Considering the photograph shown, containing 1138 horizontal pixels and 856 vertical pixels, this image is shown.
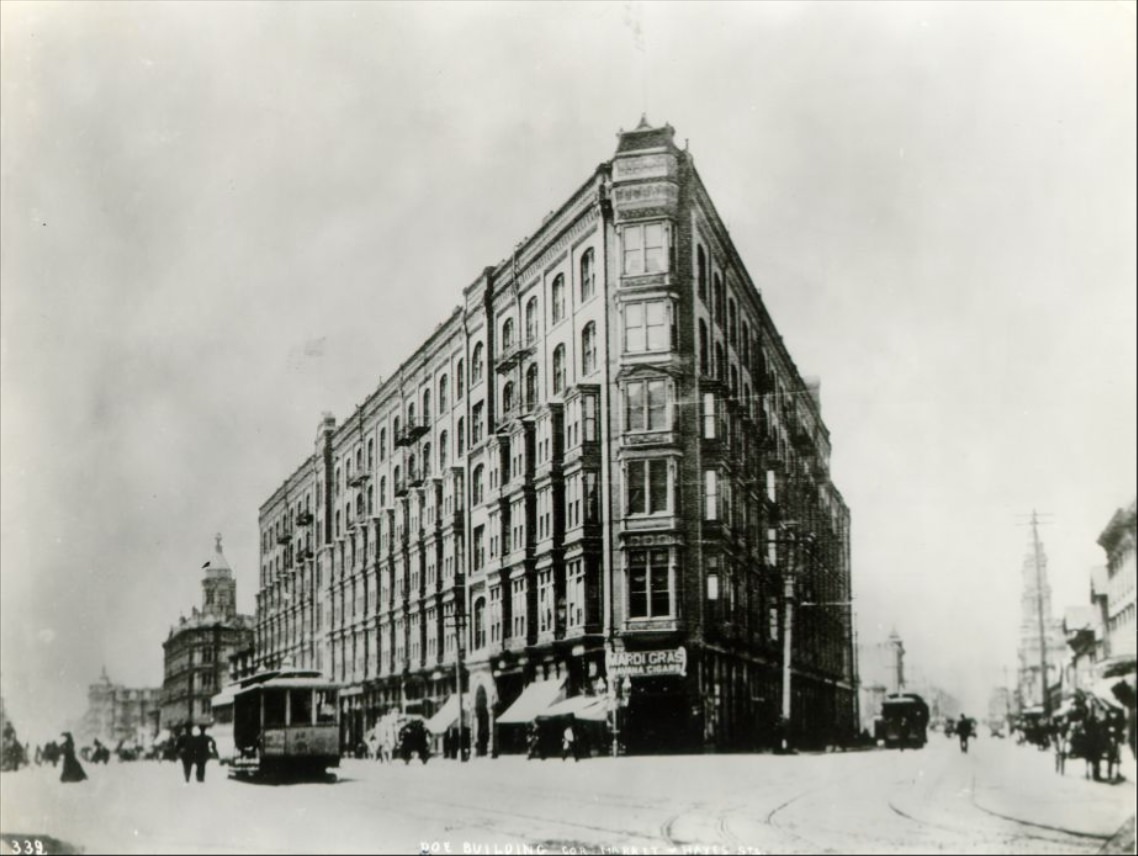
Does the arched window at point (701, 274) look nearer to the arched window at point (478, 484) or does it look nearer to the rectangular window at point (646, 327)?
the rectangular window at point (646, 327)

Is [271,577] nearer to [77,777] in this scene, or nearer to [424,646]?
[424,646]

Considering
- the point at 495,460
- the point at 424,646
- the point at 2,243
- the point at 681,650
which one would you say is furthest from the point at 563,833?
the point at 2,243

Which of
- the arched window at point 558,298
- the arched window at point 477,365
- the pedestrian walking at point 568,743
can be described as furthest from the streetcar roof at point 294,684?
the arched window at point 558,298

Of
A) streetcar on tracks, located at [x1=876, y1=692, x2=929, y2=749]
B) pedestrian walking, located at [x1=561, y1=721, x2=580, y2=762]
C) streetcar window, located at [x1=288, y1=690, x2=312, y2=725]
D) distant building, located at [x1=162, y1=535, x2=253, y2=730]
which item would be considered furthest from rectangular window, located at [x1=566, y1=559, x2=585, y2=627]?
streetcar on tracks, located at [x1=876, y1=692, x2=929, y2=749]

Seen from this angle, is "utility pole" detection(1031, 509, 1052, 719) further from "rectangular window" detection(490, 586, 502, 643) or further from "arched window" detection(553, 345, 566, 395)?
"rectangular window" detection(490, 586, 502, 643)

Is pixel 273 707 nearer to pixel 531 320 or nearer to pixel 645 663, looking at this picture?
pixel 645 663

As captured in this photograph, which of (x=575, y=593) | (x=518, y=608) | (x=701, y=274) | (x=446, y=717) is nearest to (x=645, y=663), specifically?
(x=575, y=593)
